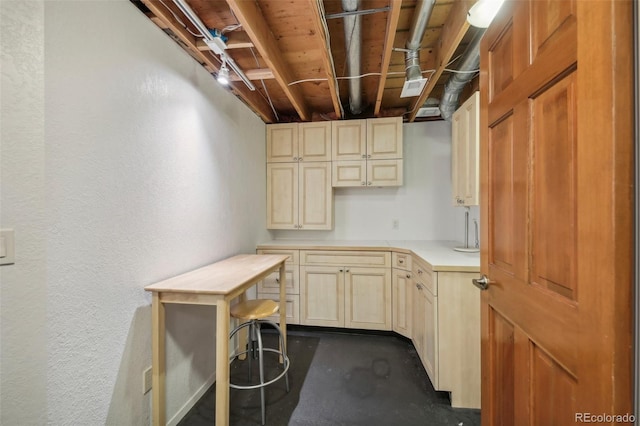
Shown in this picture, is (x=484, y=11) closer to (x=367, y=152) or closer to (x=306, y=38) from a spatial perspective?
(x=306, y=38)

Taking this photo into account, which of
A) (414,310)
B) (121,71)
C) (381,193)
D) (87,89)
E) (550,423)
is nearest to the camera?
(550,423)

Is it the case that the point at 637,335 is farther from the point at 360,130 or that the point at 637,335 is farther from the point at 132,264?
the point at 360,130

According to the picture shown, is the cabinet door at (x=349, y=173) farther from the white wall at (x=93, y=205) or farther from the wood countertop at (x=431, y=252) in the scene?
the white wall at (x=93, y=205)

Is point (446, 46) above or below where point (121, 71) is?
above

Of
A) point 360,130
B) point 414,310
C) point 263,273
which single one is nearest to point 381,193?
point 360,130

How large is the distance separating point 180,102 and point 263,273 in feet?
3.88

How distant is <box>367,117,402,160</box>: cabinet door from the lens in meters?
2.75

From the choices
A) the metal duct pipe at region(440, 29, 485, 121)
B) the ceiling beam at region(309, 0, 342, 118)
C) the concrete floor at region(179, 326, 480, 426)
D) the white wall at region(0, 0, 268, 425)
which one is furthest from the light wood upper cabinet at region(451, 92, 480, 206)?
the white wall at region(0, 0, 268, 425)

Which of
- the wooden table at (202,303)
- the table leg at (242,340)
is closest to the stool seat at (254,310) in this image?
the wooden table at (202,303)

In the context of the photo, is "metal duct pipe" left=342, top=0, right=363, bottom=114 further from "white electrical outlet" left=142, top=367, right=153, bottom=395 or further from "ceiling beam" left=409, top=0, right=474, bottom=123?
"white electrical outlet" left=142, top=367, right=153, bottom=395

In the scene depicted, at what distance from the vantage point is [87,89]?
106 cm

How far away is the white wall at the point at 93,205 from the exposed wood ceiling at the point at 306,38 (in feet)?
0.82

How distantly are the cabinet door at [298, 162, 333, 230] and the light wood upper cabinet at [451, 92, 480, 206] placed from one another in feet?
4.13

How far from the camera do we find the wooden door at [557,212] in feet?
1.73
